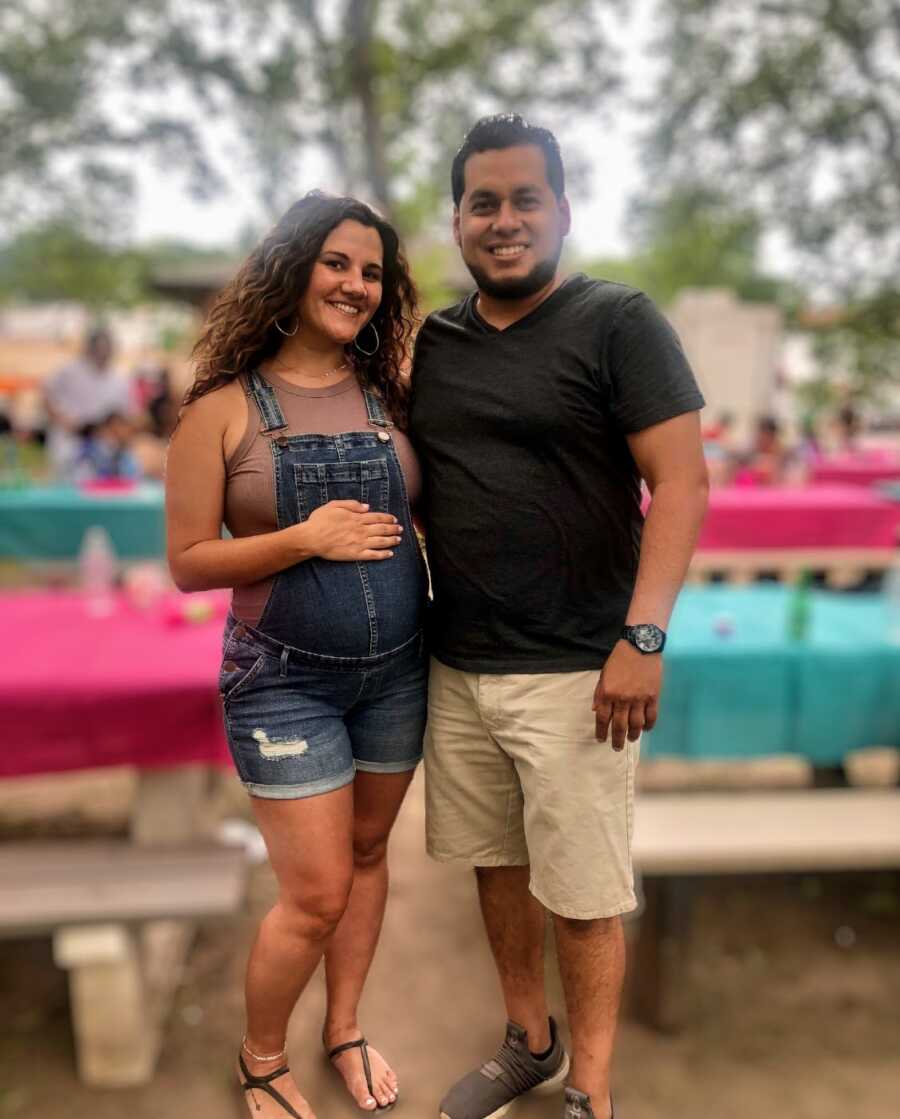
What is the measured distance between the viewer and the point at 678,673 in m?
3.40

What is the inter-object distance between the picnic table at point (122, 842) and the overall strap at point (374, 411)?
168 centimetres

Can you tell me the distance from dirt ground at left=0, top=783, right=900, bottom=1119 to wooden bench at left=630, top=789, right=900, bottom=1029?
0.75 ft

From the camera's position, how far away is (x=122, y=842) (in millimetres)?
3379

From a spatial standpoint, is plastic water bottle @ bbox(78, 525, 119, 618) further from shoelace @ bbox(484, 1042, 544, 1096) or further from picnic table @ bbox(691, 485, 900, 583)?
picnic table @ bbox(691, 485, 900, 583)

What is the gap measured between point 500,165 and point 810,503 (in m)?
5.66

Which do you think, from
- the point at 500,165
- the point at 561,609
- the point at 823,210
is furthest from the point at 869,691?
the point at 823,210

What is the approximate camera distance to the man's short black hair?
1455mm

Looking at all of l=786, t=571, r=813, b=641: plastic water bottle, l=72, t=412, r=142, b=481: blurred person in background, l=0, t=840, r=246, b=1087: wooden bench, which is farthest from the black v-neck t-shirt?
l=72, t=412, r=142, b=481: blurred person in background

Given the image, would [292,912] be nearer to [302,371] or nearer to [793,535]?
[302,371]

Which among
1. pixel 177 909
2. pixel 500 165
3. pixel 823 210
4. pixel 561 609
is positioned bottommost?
pixel 177 909

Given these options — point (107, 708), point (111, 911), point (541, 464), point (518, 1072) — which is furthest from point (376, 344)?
point (111, 911)

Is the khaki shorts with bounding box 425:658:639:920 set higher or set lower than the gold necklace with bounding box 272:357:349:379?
lower

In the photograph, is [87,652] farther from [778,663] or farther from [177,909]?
[778,663]

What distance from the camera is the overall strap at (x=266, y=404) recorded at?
4.71ft
